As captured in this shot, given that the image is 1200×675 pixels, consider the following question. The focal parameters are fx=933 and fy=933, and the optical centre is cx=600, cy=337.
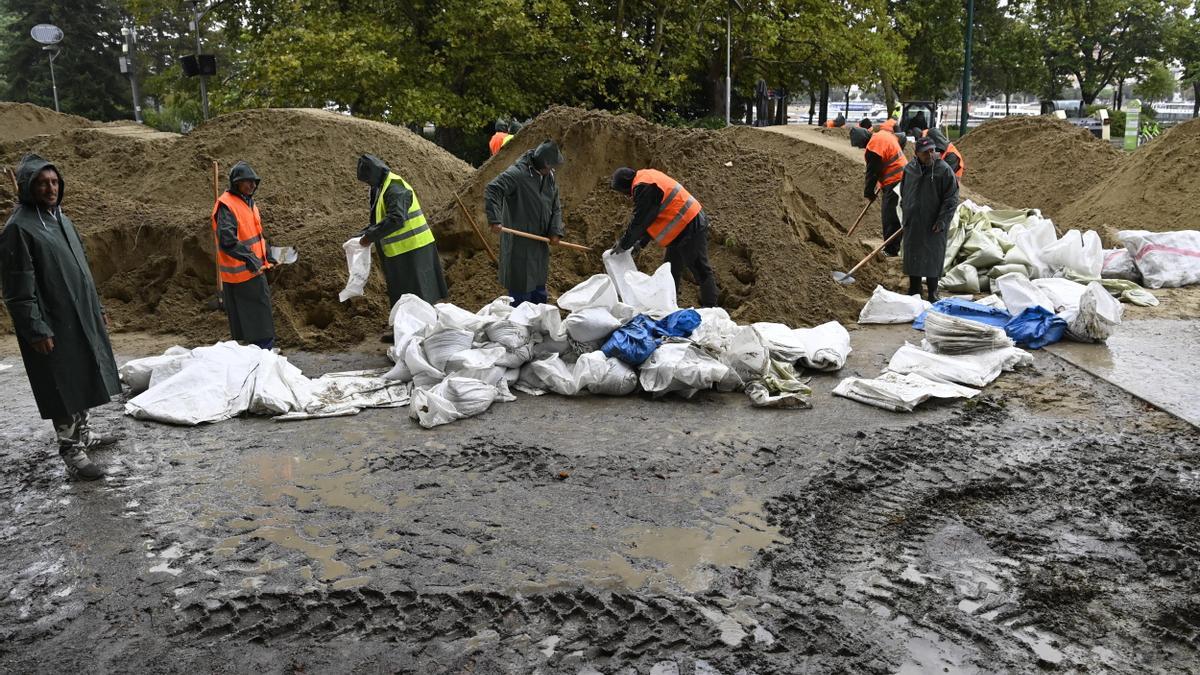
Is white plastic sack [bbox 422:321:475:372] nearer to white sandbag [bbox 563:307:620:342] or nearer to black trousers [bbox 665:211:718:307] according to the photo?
white sandbag [bbox 563:307:620:342]

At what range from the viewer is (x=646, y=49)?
2017 cm

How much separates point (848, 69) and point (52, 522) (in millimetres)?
21928

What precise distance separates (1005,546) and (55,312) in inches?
184

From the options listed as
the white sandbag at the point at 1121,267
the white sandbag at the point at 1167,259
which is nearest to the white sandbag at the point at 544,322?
the white sandbag at the point at 1121,267

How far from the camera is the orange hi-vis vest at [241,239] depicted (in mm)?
6797

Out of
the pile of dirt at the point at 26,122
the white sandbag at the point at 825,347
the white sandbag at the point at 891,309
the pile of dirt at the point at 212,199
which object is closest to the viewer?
the white sandbag at the point at 825,347

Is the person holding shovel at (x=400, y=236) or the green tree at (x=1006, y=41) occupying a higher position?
the green tree at (x=1006, y=41)

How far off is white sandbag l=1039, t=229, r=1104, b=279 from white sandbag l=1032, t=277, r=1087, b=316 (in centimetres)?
90

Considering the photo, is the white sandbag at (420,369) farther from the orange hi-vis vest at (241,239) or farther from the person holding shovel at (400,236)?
the orange hi-vis vest at (241,239)

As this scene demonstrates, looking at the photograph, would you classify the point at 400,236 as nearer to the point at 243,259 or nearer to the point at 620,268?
the point at 243,259

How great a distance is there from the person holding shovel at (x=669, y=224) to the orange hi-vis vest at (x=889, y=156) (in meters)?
4.26

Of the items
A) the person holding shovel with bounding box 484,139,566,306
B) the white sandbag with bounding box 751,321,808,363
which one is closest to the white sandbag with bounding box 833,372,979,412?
the white sandbag with bounding box 751,321,808,363

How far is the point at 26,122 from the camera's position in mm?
18125

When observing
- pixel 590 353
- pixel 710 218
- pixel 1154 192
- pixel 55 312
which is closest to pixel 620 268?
pixel 590 353
